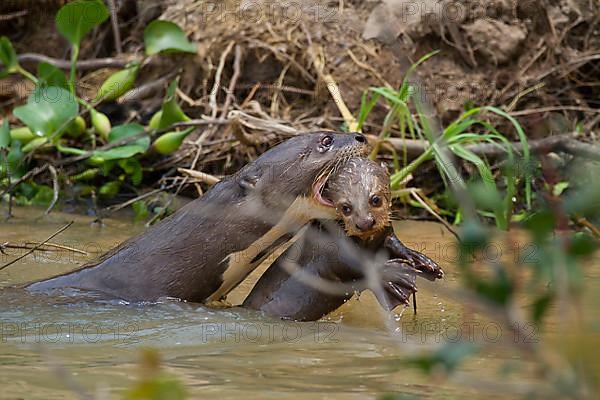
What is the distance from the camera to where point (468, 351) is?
1234mm

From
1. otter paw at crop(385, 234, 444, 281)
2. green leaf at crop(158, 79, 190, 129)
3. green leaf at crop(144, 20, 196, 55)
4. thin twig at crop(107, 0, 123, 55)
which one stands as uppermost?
thin twig at crop(107, 0, 123, 55)

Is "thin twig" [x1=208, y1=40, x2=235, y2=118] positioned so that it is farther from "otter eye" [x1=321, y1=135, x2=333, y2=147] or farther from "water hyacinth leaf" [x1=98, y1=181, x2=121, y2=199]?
"otter eye" [x1=321, y1=135, x2=333, y2=147]

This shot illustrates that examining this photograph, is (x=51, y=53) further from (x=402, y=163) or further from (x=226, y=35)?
(x=402, y=163)

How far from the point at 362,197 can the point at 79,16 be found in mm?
2846

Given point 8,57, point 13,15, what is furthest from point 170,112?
point 13,15

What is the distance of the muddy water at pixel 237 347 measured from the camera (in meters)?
2.29

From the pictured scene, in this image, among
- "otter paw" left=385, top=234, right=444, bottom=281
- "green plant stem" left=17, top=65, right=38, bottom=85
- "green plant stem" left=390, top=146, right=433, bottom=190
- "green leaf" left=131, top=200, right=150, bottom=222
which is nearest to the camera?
"otter paw" left=385, top=234, right=444, bottom=281

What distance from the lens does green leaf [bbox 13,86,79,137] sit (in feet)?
17.6

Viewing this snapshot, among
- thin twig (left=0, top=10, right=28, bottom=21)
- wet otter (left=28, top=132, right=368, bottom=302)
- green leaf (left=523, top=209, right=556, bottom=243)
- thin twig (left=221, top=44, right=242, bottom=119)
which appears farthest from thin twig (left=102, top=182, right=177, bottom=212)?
green leaf (left=523, top=209, right=556, bottom=243)

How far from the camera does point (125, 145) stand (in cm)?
543

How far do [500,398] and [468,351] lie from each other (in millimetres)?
1015

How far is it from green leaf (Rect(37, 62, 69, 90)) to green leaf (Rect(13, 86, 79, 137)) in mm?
142

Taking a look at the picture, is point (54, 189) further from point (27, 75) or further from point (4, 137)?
point (27, 75)

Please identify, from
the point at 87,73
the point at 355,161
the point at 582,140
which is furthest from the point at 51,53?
the point at 355,161
